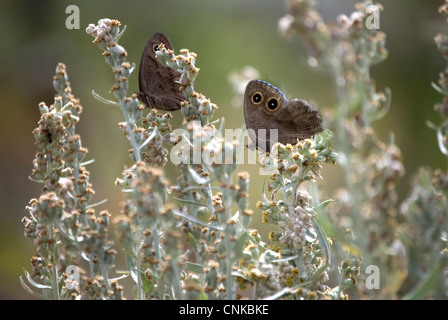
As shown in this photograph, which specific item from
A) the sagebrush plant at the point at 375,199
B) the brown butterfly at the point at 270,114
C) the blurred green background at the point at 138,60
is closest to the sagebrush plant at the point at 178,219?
the sagebrush plant at the point at 375,199

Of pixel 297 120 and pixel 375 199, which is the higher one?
pixel 297 120

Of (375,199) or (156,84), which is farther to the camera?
(156,84)

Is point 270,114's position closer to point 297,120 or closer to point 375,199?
point 297,120

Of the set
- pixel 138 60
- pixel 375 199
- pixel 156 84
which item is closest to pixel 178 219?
pixel 375 199

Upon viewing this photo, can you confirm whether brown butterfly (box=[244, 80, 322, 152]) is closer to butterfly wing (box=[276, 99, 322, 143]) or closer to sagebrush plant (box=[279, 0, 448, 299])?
butterfly wing (box=[276, 99, 322, 143])

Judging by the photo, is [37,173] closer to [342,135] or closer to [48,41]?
[342,135]

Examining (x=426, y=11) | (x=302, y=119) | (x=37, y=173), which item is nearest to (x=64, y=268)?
(x=37, y=173)

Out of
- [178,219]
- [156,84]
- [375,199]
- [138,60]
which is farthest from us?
[138,60]

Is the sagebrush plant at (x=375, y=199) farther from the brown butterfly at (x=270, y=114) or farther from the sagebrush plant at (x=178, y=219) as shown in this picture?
the brown butterfly at (x=270, y=114)
